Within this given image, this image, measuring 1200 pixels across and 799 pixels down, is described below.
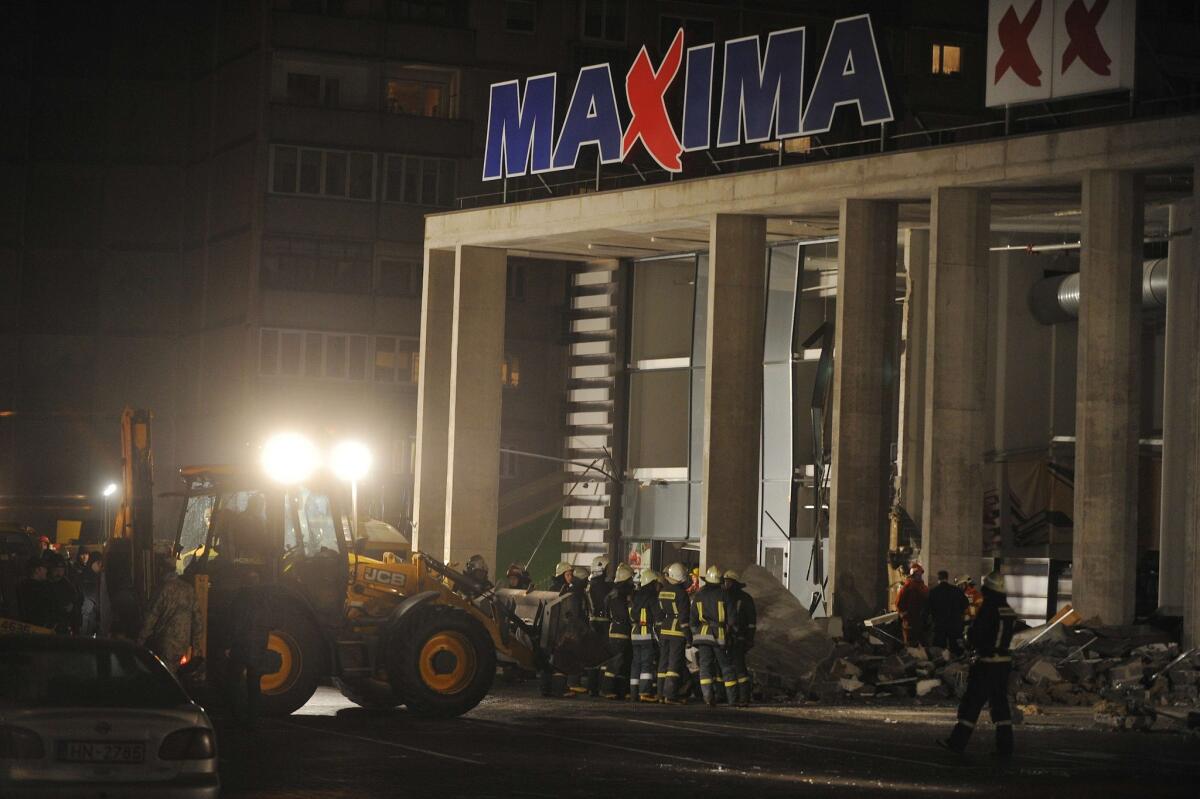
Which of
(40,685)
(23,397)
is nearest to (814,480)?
(40,685)

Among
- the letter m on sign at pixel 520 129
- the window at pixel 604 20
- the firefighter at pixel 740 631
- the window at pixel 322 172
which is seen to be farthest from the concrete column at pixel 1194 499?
the window at pixel 604 20

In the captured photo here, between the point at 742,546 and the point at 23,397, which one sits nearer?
the point at 742,546

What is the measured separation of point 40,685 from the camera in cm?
1210

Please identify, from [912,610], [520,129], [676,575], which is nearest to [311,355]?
[520,129]

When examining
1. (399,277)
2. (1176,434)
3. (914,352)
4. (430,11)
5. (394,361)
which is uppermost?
(430,11)

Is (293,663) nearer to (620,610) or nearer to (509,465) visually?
(620,610)

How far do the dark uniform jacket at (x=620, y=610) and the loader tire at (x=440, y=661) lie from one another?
4961 mm

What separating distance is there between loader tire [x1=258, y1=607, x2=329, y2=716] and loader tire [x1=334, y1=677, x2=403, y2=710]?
1.26 m

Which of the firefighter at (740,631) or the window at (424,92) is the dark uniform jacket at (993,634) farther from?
the window at (424,92)

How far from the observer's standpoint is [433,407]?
135 feet

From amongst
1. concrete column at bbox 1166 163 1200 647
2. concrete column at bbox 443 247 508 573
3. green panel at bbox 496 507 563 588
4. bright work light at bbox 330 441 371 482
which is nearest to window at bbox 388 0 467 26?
green panel at bbox 496 507 563 588

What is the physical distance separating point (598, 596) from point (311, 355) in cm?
3251

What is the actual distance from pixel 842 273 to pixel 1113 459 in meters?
6.32

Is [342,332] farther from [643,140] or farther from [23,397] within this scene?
[643,140]
